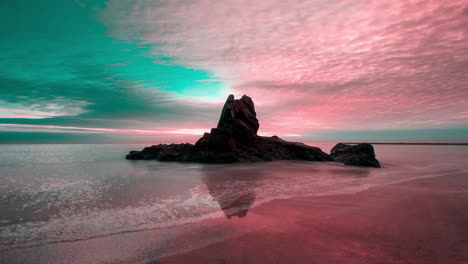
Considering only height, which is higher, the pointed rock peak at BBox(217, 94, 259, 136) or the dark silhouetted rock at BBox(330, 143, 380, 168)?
the pointed rock peak at BBox(217, 94, 259, 136)

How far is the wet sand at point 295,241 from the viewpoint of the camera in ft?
13.2

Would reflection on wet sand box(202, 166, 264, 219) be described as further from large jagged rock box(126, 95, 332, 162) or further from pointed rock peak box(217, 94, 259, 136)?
pointed rock peak box(217, 94, 259, 136)

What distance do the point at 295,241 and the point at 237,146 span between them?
74.8 ft

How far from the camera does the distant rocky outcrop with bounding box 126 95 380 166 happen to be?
25859mm

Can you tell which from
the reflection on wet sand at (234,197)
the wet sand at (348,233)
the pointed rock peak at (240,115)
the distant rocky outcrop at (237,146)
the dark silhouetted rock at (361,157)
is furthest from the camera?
the pointed rock peak at (240,115)

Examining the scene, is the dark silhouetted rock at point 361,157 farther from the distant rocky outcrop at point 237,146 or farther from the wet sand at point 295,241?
the wet sand at point 295,241

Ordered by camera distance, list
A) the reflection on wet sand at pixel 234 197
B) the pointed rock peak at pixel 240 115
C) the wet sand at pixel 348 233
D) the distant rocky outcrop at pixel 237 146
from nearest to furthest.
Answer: the wet sand at pixel 348 233 < the reflection on wet sand at pixel 234 197 < the distant rocky outcrop at pixel 237 146 < the pointed rock peak at pixel 240 115

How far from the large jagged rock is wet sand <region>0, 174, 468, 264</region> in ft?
62.0

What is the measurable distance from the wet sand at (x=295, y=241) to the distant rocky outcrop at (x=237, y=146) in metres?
18.9

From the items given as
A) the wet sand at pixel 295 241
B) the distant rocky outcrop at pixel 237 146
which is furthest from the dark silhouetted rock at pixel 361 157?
Result: the wet sand at pixel 295 241

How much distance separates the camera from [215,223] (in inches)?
233

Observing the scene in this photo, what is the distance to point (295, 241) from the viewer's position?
183 inches

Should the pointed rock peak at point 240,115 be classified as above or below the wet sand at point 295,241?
above

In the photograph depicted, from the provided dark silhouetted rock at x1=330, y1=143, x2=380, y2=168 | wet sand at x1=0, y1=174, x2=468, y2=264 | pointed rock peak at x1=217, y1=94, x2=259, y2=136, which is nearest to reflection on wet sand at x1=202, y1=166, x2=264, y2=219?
wet sand at x1=0, y1=174, x2=468, y2=264
